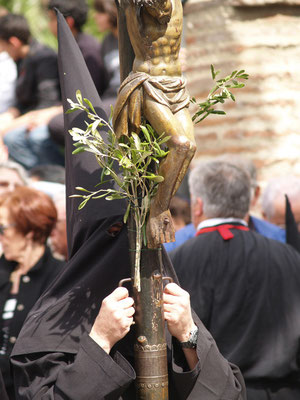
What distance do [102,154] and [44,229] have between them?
89.9 inches

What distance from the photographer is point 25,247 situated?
16.1 feet

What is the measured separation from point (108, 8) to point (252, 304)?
3221 millimetres

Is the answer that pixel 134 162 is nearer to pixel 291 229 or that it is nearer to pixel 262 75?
pixel 291 229

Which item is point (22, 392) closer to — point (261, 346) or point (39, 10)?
point (261, 346)

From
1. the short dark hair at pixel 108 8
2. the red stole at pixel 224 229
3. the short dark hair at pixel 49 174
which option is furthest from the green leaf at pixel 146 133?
the short dark hair at pixel 108 8

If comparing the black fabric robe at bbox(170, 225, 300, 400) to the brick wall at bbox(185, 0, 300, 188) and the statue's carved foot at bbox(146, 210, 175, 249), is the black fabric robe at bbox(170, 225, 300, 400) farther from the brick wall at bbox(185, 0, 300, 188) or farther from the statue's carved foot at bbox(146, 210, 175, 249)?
the brick wall at bbox(185, 0, 300, 188)

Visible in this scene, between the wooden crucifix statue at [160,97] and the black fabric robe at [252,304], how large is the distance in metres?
1.95

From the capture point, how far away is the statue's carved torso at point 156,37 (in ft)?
9.06

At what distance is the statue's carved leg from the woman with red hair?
2.13 metres

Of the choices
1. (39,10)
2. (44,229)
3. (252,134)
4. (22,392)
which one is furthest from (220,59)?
(39,10)

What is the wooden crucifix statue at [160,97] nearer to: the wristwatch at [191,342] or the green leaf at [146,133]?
the green leaf at [146,133]

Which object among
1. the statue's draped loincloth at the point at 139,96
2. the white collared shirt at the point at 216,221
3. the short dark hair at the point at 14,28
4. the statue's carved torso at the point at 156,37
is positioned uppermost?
the short dark hair at the point at 14,28

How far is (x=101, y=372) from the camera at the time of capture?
2.81 meters

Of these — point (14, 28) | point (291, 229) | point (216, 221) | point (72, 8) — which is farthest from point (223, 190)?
point (14, 28)
